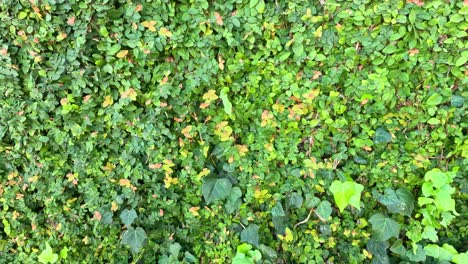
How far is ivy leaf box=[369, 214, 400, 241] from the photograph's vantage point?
2113 millimetres

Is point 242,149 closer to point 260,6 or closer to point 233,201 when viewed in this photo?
Result: point 233,201

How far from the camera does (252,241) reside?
7.34 feet

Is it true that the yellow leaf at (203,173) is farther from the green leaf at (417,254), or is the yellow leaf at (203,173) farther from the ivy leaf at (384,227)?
the green leaf at (417,254)

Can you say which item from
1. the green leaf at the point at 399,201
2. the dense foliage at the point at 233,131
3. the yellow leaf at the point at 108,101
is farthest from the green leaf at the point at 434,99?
the yellow leaf at the point at 108,101

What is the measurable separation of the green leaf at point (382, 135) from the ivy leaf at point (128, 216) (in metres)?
1.34

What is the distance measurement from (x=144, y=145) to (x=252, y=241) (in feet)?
2.65

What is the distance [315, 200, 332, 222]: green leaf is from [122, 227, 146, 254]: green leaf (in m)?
0.97

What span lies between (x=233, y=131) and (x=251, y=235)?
604 mm

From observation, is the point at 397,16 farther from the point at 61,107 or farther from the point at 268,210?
the point at 61,107

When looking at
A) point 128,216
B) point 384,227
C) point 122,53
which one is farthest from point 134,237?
point 384,227

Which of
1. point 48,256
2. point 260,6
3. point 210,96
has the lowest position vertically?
point 48,256

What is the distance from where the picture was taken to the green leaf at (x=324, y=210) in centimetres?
216

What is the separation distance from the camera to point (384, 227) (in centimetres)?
212

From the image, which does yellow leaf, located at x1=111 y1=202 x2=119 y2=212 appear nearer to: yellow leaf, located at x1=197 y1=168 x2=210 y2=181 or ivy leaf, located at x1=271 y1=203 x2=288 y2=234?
yellow leaf, located at x1=197 y1=168 x2=210 y2=181
